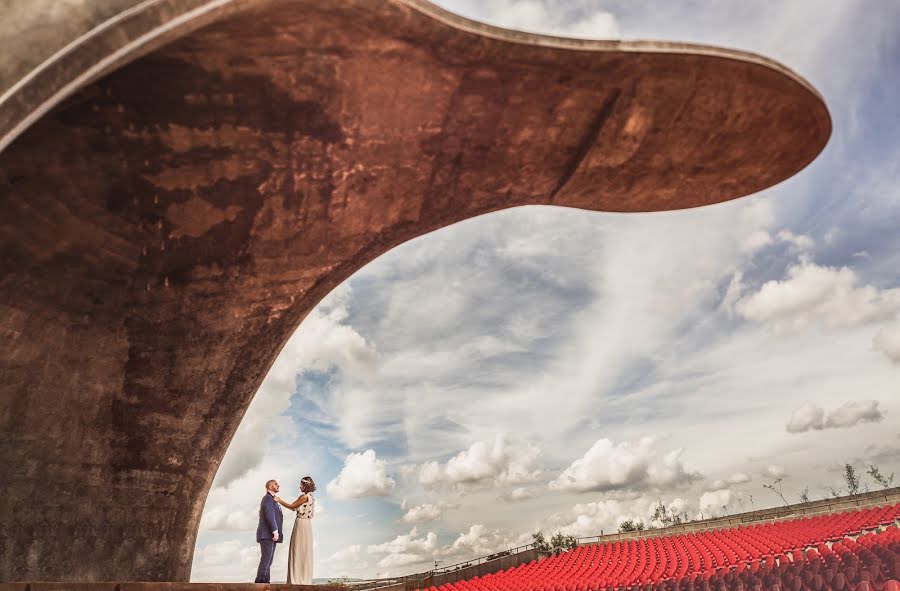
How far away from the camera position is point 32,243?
4.89 m

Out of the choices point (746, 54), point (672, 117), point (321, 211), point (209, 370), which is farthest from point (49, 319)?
point (746, 54)

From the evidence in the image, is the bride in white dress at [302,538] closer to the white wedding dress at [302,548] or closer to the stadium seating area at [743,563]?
the white wedding dress at [302,548]

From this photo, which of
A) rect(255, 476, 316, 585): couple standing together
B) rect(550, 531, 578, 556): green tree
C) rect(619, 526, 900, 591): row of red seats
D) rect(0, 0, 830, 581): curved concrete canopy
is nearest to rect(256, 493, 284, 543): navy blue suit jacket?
rect(255, 476, 316, 585): couple standing together

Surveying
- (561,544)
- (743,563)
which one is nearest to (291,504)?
(743,563)

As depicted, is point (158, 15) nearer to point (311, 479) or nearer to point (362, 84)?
point (362, 84)

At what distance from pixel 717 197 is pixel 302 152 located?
173 inches

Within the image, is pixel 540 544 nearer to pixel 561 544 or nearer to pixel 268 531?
pixel 561 544

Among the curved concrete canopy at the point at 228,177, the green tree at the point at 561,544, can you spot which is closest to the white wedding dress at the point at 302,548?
the curved concrete canopy at the point at 228,177

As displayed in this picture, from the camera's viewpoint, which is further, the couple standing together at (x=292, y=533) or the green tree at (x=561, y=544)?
the green tree at (x=561, y=544)

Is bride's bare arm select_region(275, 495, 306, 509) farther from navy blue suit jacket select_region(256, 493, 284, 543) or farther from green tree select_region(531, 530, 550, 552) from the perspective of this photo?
green tree select_region(531, 530, 550, 552)

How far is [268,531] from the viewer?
248 inches

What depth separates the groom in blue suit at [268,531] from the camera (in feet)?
20.4

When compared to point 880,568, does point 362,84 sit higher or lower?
higher

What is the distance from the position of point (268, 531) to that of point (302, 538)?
382mm
